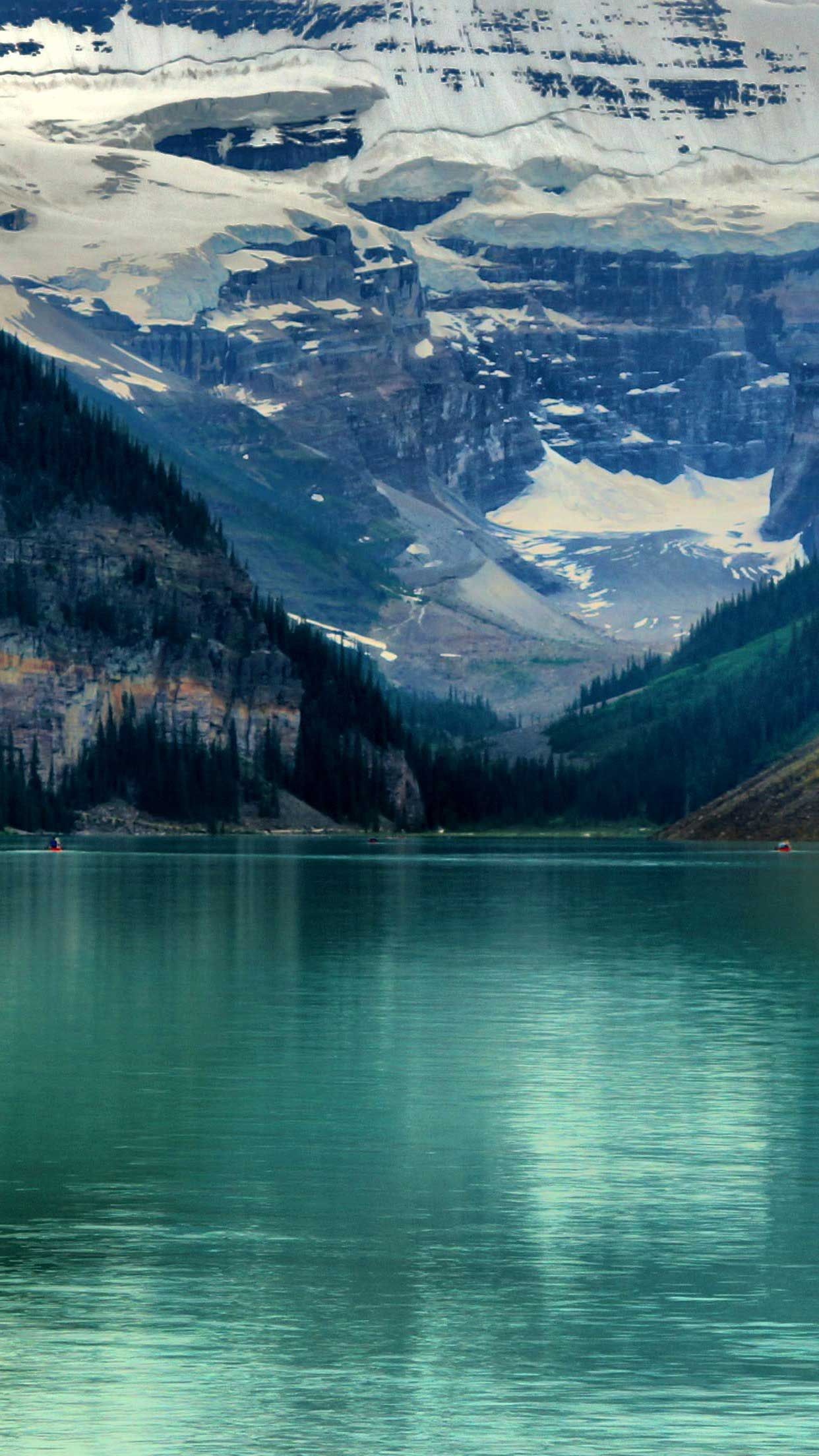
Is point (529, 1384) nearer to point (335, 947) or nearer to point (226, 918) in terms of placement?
point (335, 947)

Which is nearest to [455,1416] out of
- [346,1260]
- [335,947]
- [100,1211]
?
[346,1260]

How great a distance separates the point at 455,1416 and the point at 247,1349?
5811 millimetres

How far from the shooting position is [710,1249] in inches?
2314

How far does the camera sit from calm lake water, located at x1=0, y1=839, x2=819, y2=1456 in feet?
149

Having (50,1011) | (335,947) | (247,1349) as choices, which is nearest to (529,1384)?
(247,1349)

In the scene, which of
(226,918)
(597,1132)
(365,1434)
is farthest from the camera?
(226,918)

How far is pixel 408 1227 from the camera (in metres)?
60.8

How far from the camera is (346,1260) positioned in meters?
57.1

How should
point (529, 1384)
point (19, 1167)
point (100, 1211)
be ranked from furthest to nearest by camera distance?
point (19, 1167), point (100, 1211), point (529, 1384)

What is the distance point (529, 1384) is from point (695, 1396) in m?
2.87

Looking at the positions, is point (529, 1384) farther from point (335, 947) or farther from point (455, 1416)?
point (335, 947)

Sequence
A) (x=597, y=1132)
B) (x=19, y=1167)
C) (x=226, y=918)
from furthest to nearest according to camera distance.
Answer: (x=226, y=918), (x=597, y=1132), (x=19, y=1167)

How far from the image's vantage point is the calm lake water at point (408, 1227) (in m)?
45.3

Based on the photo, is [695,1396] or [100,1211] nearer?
[695,1396]
